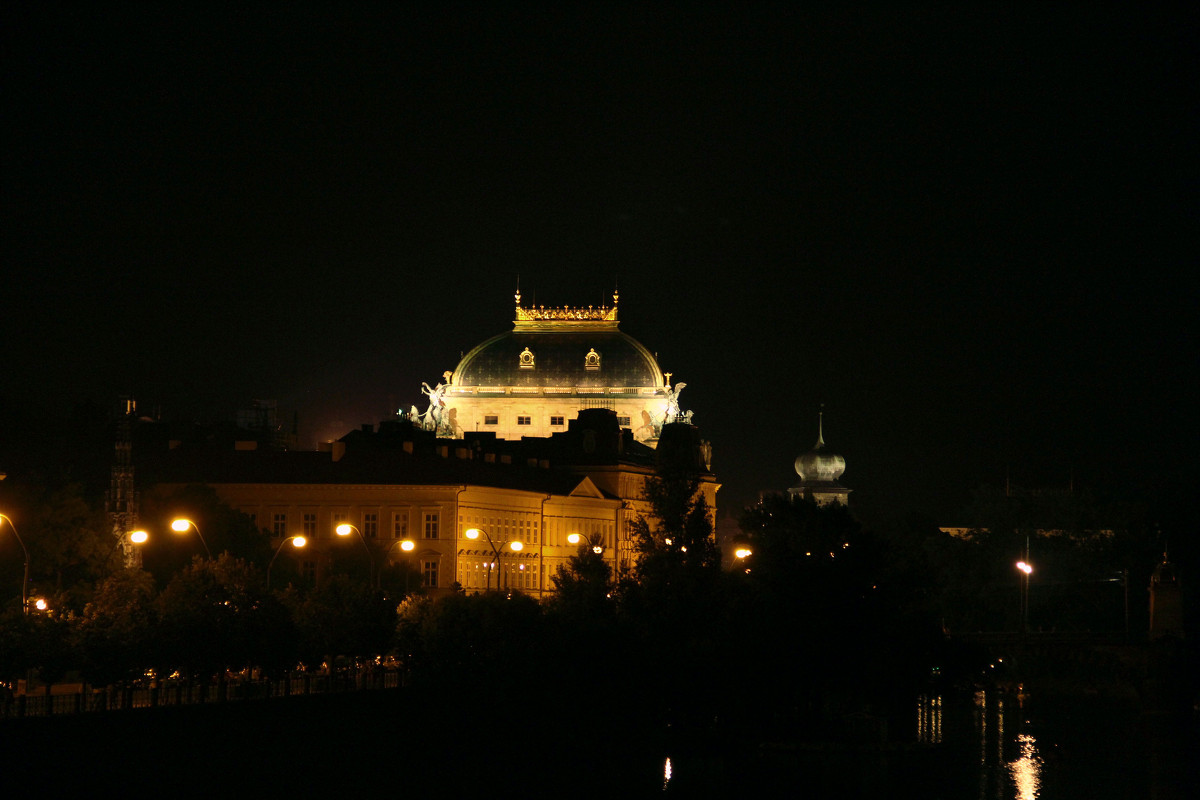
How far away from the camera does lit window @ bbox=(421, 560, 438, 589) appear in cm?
11250

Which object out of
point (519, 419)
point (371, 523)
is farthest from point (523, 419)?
point (371, 523)

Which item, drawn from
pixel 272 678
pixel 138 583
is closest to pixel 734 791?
pixel 272 678

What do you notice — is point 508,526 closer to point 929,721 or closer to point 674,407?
point 929,721

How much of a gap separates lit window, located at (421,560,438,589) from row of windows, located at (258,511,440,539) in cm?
130

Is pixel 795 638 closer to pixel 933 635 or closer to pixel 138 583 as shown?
pixel 933 635

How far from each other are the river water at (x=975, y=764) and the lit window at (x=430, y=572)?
2408 cm

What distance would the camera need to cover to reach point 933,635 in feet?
275

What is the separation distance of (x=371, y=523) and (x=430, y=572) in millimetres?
3599

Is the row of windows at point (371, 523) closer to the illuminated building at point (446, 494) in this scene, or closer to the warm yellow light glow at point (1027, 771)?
the illuminated building at point (446, 494)

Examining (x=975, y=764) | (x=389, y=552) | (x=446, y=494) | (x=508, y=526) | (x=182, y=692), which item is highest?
(x=446, y=494)

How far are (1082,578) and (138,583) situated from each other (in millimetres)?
69718

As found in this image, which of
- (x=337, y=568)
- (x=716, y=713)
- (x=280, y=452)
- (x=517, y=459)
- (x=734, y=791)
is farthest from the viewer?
(x=517, y=459)

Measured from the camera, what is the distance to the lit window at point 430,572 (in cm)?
11250

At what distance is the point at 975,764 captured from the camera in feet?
270
